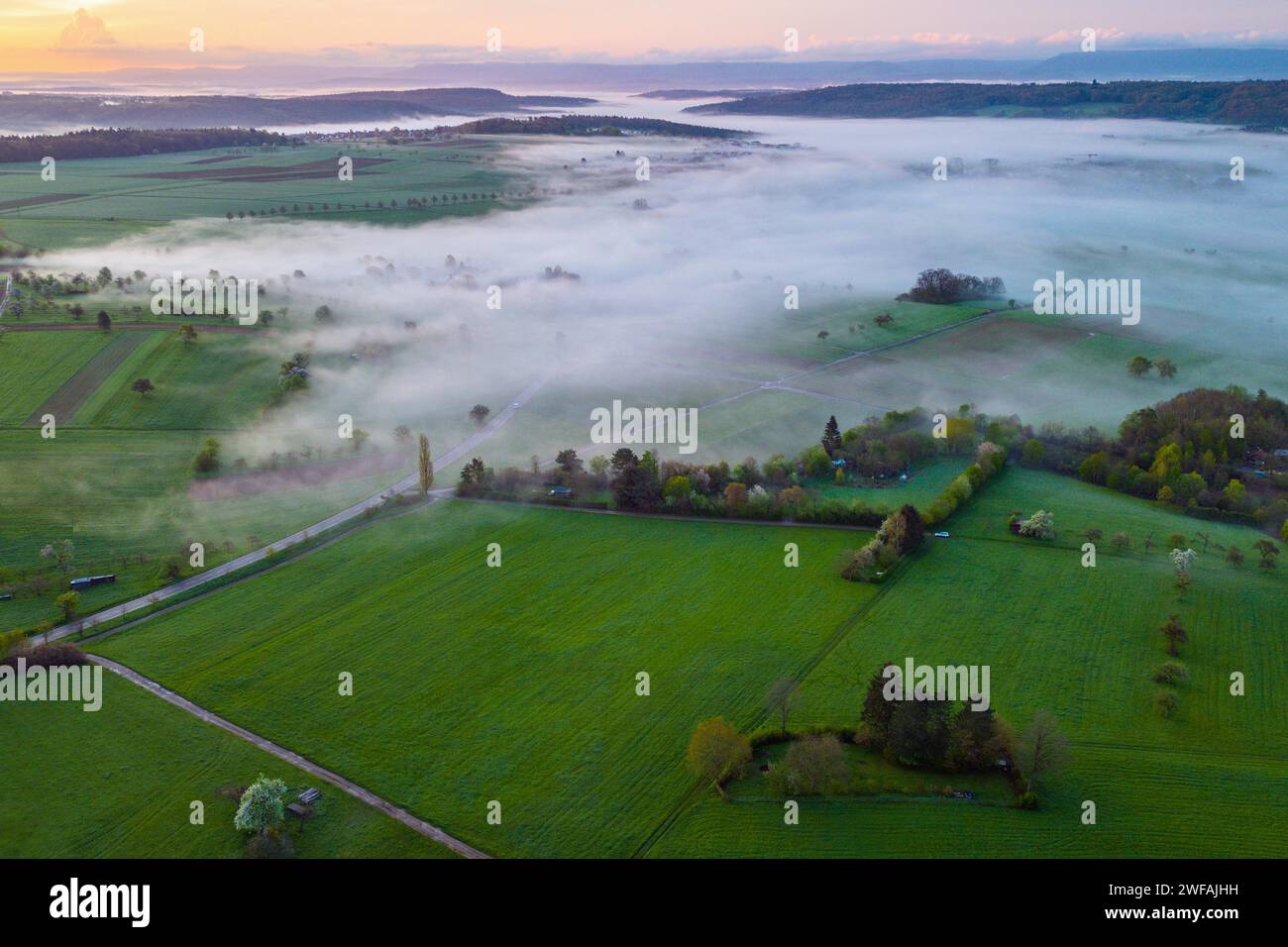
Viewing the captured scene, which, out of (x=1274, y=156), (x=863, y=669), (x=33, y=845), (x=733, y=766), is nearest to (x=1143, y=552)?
(x=863, y=669)

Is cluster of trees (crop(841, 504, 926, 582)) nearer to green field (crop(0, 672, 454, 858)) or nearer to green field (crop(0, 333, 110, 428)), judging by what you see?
green field (crop(0, 672, 454, 858))

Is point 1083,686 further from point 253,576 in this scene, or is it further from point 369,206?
point 369,206

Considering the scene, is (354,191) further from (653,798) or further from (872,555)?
(653,798)

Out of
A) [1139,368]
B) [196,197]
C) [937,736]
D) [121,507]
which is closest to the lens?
[937,736]

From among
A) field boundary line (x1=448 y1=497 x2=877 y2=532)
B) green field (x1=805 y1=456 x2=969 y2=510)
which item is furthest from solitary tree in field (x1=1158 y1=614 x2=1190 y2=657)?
green field (x1=805 y1=456 x2=969 y2=510)

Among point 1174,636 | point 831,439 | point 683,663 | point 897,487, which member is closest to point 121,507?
point 683,663

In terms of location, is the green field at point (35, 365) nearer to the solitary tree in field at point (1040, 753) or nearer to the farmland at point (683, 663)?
the farmland at point (683, 663)
